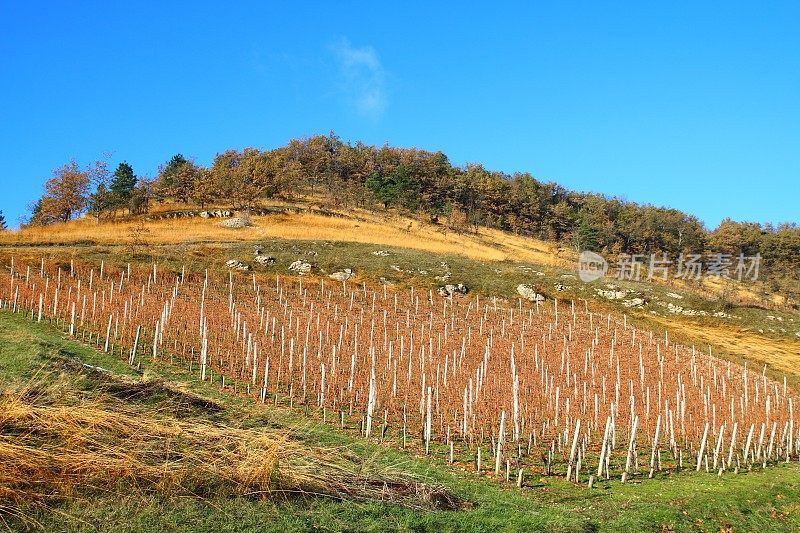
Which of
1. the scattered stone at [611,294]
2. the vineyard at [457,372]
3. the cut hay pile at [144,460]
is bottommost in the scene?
the vineyard at [457,372]

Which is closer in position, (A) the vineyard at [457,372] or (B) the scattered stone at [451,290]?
(A) the vineyard at [457,372]

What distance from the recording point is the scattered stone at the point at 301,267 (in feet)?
128

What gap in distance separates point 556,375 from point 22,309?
69.1 ft

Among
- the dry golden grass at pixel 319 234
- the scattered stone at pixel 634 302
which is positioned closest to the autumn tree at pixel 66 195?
the dry golden grass at pixel 319 234

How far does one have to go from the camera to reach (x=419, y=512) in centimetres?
793

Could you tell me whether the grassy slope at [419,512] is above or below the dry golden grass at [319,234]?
below

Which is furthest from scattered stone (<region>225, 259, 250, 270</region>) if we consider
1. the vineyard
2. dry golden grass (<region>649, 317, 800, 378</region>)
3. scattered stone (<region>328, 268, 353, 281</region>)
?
dry golden grass (<region>649, 317, 800, 378</region>)

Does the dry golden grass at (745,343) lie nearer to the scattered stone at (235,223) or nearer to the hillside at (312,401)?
the hillside at (312,401)

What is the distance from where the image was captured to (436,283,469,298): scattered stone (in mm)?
37666

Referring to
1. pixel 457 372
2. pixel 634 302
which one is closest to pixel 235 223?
pixel 634 302

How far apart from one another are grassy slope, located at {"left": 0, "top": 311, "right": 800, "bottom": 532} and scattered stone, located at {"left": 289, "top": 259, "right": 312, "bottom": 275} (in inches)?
810

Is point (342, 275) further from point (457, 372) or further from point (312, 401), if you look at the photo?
point (312, 401)

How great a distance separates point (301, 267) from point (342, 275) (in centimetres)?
286

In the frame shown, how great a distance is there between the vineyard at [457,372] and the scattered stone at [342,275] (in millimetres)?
3743
